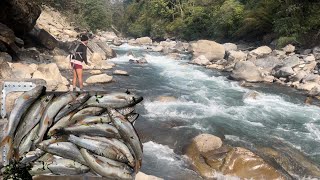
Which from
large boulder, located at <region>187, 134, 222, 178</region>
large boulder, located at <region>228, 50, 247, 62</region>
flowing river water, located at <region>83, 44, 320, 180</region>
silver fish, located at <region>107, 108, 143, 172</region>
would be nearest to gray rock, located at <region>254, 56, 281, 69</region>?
large boulder, located at <region>228, 50, 247, 62</region>

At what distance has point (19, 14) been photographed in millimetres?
15766

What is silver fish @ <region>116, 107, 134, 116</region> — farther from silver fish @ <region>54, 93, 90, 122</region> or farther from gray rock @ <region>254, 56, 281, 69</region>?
gray rock @ <region>254, 56, 281, 69</region>

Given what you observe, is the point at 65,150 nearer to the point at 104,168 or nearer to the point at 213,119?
the point at 104,168

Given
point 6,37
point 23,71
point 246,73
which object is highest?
point 6,37

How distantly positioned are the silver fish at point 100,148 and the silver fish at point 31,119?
353mm

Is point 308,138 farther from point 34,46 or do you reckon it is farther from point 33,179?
point 34,46

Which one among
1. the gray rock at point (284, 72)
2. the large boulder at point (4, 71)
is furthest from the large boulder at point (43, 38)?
the gray rock at point (284, 72)

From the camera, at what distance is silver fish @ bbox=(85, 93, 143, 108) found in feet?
9.73

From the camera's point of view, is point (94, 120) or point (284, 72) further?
point (284, 72)

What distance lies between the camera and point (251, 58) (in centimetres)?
2170

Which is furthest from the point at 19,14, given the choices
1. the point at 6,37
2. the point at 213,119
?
the point at 213,119

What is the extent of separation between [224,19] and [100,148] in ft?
105

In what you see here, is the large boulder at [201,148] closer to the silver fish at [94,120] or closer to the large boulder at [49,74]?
the silver fish at [94,120]

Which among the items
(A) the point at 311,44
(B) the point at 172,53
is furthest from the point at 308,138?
(B) the point at 172,53
